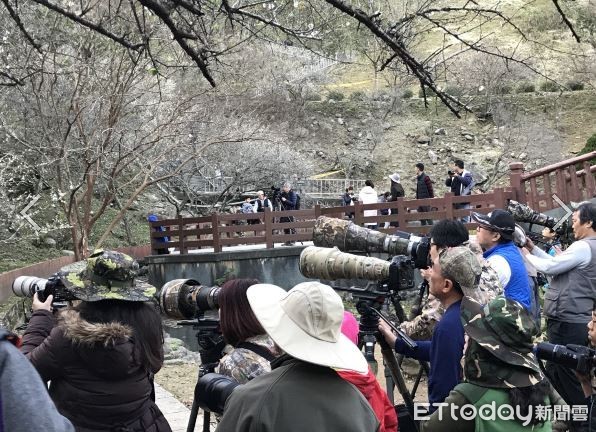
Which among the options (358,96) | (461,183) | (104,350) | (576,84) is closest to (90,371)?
(104,350)

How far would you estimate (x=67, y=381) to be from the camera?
3020 millimetres

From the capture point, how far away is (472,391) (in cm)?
269

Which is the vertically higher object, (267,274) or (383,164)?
(383,164)

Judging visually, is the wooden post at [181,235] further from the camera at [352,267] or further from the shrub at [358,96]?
the shrub at [358,96]

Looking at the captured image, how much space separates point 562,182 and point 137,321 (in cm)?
1140

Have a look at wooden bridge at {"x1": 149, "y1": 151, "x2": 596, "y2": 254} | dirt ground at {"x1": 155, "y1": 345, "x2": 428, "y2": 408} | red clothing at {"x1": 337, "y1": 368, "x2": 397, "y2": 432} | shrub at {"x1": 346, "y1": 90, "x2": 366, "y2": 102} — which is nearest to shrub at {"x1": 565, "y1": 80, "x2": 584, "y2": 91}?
shrub at {"x1": 346, "y1": 90, "x2": 366, "y2": 102}

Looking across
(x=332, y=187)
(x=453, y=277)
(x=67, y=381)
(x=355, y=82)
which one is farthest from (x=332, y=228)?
(x=355, y=82)

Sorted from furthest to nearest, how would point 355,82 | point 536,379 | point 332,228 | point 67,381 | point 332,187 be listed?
→ point 355,82 → point 332,187 → point 332,228 → point 67,381 → point 536,379

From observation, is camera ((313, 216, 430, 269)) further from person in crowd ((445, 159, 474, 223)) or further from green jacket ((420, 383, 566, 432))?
person in crowd ((445, 159, 474, 223))

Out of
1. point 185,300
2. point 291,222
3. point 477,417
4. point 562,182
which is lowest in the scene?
point 291,222

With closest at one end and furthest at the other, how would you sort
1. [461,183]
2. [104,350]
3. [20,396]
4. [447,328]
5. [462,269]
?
[20,396] → [104,350] → [447,328] → [462,269] → [461,183]

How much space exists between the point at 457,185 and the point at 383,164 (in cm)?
1786

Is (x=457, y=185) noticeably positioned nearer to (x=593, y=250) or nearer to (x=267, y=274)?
(x=267, y=274)

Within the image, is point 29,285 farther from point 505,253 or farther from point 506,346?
point 505,253
